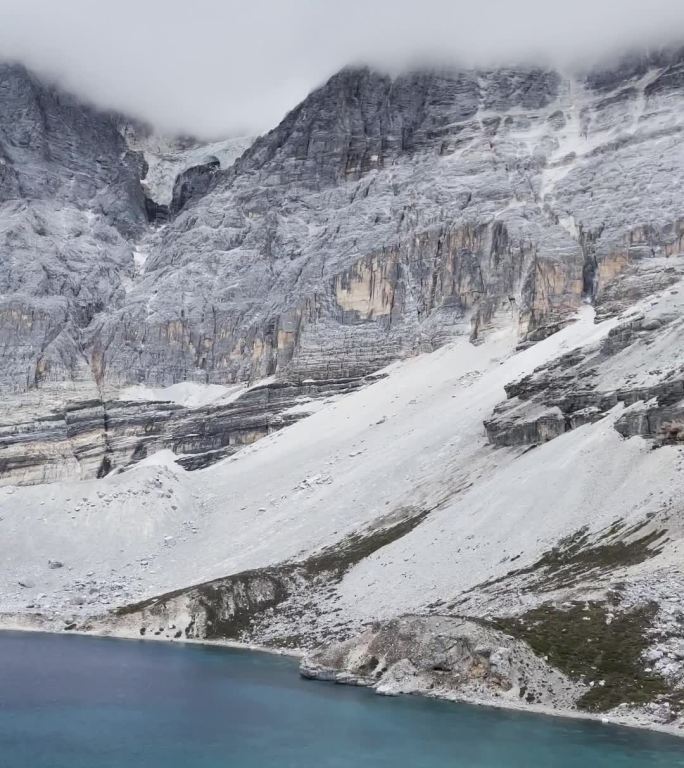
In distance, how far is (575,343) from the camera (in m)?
140

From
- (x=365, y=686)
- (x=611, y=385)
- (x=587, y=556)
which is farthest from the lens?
(x=611, y=385)

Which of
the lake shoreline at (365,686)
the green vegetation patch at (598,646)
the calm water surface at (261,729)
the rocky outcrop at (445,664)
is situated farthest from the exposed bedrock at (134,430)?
the green vegetation patch at (598,646)

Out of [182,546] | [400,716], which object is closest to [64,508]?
[182,546]

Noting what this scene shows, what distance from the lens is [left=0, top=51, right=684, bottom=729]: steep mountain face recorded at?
68.3 metres

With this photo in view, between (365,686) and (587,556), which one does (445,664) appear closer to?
(365,686)

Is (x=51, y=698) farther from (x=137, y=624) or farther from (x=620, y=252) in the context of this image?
(x=620, y=252)

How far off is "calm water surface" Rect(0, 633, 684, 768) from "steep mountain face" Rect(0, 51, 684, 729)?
3477 millimetres

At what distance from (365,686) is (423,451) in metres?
58.1

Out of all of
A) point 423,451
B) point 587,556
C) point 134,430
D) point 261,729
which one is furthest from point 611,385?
point 134,430

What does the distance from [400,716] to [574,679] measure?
11.0 m

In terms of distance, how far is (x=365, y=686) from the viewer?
2712 inches

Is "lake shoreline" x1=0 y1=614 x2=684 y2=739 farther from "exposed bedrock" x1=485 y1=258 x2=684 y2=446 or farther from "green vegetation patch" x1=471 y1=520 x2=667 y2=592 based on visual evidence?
"exposed bedrock" x1=485 y1=258 x2=684 y2=446

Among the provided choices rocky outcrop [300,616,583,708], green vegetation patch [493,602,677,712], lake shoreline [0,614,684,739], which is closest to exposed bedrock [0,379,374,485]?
lake shoreline [0,614,684,739]

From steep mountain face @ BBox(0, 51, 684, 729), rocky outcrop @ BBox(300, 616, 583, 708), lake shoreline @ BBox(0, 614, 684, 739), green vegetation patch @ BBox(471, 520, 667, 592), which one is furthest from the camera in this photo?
green vegetation patch @ BBox(471, 520, 667, 592)
